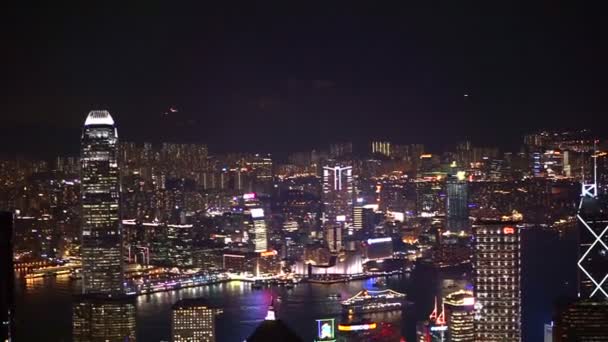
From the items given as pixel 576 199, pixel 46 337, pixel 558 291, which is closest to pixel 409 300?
pixel 558 291

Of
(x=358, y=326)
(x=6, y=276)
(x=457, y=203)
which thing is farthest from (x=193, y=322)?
(x=6, y=276)

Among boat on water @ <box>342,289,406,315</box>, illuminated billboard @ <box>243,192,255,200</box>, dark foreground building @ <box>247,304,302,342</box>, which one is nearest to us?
dark foreground building @ <box>247,304,302,342</box>

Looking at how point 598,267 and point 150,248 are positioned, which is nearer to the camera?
point 598,267

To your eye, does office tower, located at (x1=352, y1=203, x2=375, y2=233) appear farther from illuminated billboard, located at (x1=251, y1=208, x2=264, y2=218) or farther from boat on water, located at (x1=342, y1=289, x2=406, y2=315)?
boat on water, located at (x1=342, y1=289, x2=406, y2=315)

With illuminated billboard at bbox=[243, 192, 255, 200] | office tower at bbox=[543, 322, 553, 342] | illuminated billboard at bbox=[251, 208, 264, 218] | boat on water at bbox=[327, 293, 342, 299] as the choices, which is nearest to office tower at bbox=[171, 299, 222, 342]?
office tower at bbox=[543, 322, 553, 342]

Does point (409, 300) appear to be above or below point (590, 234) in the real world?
below

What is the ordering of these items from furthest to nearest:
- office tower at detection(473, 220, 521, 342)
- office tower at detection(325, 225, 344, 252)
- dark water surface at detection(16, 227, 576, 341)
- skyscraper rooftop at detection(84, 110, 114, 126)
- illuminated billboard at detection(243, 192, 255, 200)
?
office tower at detection(325, 225, 344, 252)
illuminated billboard at detection(243, 192, 255, 200)
skyscraper rooftop at detection(84, 110, 114, 126)
dark water surface at detection(16, 227, 576, 341)
office tower at detection(473, 220, 521, 342)

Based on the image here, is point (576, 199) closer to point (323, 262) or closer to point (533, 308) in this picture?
point (533, 308)
